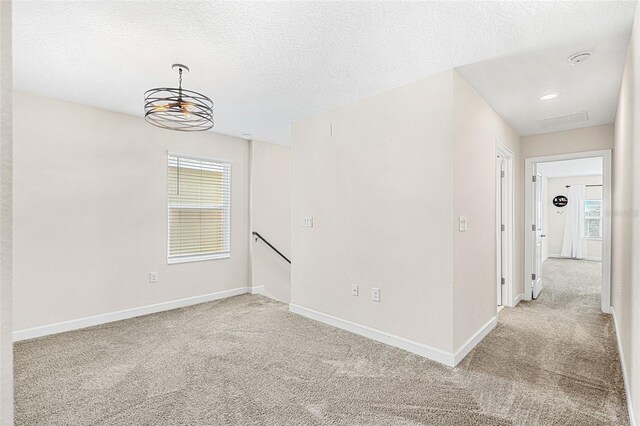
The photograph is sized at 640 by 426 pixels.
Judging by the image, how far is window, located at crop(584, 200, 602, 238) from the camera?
8898 millimetres

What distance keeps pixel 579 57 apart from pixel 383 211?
191 cm

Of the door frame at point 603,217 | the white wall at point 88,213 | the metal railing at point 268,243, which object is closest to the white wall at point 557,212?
the door frame at point 603,217

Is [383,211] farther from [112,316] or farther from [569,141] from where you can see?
[112,316]

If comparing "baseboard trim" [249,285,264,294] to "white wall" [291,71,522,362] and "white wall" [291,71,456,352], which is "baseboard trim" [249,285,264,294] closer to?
"white wall" [291,71,456,352]

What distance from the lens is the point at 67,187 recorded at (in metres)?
3.38

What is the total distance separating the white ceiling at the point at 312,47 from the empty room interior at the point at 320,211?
0.02m

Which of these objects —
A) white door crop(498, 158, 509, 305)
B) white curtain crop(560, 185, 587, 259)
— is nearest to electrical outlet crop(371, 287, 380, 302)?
white door crop(498, 158, 509, 305)

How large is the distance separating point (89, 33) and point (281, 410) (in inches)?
110

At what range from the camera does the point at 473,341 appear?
2924 millimetres

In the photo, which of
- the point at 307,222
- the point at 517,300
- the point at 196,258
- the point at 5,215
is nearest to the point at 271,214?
the point at 196,258

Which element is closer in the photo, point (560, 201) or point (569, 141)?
point (569, 141)

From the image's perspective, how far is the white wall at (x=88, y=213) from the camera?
10.3 ft

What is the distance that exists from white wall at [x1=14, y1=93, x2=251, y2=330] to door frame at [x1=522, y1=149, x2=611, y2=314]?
469 centimetres

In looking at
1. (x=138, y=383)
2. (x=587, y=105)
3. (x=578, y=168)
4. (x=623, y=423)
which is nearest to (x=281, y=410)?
(x=138, y=383)
